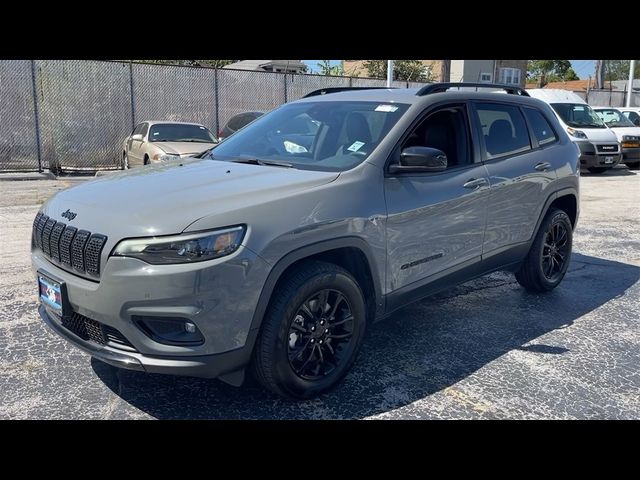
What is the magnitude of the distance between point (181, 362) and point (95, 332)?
0.56 meters

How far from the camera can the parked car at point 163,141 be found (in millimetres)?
11391

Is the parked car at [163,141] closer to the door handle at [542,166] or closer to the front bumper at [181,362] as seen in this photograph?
the door handle at [542,166]

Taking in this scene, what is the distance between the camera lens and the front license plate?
309 centimetres

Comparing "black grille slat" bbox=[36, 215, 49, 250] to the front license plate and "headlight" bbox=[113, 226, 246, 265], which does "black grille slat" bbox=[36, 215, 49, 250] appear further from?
"headlight" bbox=[113, 226, 246, 265]

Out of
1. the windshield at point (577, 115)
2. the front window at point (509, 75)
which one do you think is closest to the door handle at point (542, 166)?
the windshield at point (577, 115)

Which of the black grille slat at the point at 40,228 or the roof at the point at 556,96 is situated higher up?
the roof at the point at 556,96

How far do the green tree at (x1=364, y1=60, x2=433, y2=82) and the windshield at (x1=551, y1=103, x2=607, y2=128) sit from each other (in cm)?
1567

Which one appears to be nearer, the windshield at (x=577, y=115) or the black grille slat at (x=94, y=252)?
the black grille slat at (x=94, y=252)

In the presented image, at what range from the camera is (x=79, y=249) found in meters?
2.98

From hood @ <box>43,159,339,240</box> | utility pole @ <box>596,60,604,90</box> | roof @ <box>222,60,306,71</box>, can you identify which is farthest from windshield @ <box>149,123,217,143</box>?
utility pole @ <box>596,60,604,90</box>

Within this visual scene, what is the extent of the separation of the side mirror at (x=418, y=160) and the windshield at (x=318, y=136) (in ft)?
0.67

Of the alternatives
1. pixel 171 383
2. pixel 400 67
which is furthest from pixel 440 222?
pixel 400 67
